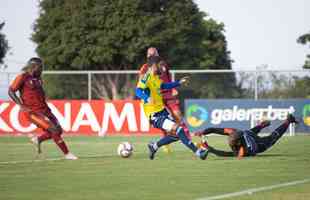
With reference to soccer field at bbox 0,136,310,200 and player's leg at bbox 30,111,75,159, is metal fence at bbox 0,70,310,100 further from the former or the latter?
player's leg at bbox 30,111,75,159

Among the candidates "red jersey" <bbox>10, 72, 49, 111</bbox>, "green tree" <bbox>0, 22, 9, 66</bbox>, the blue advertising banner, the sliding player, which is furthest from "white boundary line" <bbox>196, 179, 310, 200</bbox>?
"green tree" <bbox>0, 22, 9, 66</bbox>

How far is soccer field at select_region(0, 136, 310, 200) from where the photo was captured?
1241 centimetres

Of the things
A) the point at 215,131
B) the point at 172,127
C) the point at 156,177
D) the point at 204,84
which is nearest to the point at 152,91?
the point at 172,127

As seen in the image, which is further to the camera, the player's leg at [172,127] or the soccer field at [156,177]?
the player's leg at [172,127]

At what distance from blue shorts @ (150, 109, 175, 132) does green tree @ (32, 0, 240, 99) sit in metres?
49.9

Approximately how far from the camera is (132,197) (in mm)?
12086

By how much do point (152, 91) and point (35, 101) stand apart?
269 cm

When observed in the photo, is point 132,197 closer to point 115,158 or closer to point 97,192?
point 97,192

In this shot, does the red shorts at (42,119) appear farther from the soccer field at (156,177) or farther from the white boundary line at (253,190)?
the white boundary line at (253,190)

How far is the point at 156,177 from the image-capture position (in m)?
14.8

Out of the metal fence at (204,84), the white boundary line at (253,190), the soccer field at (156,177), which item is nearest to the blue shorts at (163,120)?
the soccer field at (156,177)

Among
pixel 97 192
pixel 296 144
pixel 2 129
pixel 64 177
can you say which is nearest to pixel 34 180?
pixel 64 177

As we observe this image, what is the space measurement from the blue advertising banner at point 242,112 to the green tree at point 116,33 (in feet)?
111

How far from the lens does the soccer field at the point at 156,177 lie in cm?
1241
